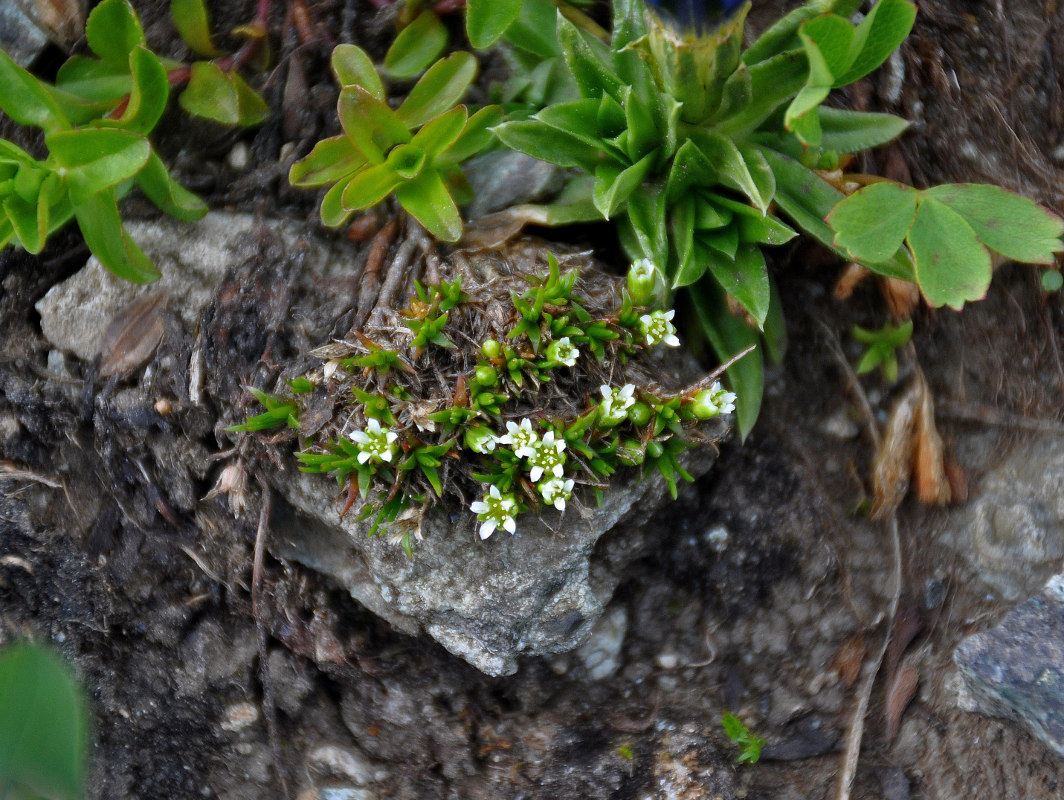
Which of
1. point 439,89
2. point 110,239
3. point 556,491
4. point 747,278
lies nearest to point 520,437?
point 556,491

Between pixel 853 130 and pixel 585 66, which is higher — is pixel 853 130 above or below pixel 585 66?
below

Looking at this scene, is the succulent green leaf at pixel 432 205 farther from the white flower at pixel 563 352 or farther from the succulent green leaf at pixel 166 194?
the succulent green leaf at pixel 166 194

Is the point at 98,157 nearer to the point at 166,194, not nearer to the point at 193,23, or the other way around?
the point at 166,194

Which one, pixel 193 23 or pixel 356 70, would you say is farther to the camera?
pixel 193 23

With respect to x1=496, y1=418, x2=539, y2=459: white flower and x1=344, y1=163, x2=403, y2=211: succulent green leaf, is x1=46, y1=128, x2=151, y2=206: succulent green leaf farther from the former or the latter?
x1=496, y1=418, x2=539, y2=459: white flower

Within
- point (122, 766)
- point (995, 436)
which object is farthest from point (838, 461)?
point (122, 766)

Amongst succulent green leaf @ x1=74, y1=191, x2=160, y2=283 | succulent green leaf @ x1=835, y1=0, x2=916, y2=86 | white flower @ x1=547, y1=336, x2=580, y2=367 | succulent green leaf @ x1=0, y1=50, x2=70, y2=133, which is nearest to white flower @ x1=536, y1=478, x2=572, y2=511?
white flower @ x1=547, y1=336, x2=580, y2=367

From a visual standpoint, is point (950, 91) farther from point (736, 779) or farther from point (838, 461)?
point (736, 779)
